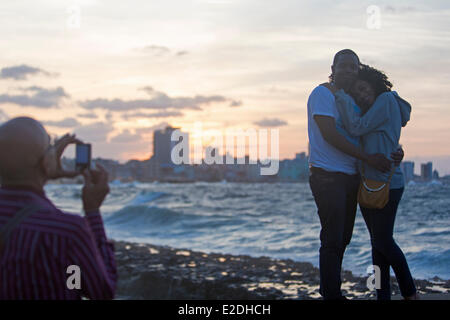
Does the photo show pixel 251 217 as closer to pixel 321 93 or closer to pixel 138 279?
pixel 138 279

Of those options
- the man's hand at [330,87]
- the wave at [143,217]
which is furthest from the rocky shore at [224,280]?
the wave at [143,217]

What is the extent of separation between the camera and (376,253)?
4230mm

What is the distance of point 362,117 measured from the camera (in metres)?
4.10

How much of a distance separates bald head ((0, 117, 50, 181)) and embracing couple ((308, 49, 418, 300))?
2445mm

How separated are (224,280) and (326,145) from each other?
6.06 meters

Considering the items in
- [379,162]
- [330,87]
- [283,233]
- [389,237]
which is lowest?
[283,233]

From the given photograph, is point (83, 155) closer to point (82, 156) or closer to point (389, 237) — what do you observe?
point (82, 156)

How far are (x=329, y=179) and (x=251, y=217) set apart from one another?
70.0ft

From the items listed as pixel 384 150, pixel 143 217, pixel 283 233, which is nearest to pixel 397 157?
pixel 384 150

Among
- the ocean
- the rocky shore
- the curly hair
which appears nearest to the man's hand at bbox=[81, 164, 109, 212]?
the curly hair

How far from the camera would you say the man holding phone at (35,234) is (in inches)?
75.7

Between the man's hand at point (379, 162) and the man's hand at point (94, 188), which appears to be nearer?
the man's hand at point (94, 188)

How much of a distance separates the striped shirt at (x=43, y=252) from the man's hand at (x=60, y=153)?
0.45 ft

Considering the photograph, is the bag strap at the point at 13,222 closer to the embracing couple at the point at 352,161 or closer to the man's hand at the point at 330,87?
the embracing couple at the point at 352,161
